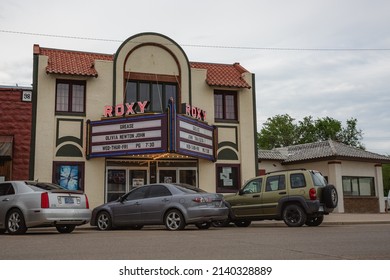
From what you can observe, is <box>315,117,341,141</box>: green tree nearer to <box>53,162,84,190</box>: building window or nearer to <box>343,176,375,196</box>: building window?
<box>343,176,375,196</box>: building window

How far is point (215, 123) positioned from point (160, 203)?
940cm

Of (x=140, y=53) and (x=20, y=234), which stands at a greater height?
(x=140, y=53)

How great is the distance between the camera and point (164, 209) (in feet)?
47.9

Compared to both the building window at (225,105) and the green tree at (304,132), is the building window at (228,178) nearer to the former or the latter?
the building window at (225,105)

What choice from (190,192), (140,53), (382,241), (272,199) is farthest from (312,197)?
(140,53)

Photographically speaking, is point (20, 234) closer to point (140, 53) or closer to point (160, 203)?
point (160, 203)

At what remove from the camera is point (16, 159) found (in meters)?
20.7

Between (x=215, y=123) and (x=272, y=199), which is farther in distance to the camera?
(x=215, y=123)

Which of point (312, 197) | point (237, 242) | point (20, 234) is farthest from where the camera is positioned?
point (312, 197)

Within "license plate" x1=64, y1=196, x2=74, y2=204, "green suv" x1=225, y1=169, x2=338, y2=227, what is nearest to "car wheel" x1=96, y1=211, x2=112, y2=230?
"license plate" x1=64, y1=196, x2=74, y2=204

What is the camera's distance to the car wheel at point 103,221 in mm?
15680

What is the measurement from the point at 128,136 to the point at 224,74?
670 cm

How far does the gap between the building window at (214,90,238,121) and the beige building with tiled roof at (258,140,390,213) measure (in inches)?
335

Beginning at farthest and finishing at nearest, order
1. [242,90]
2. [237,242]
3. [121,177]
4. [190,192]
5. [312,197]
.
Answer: [242,90] < [121,177] < [312,197] < [190,192] < [237,242]
